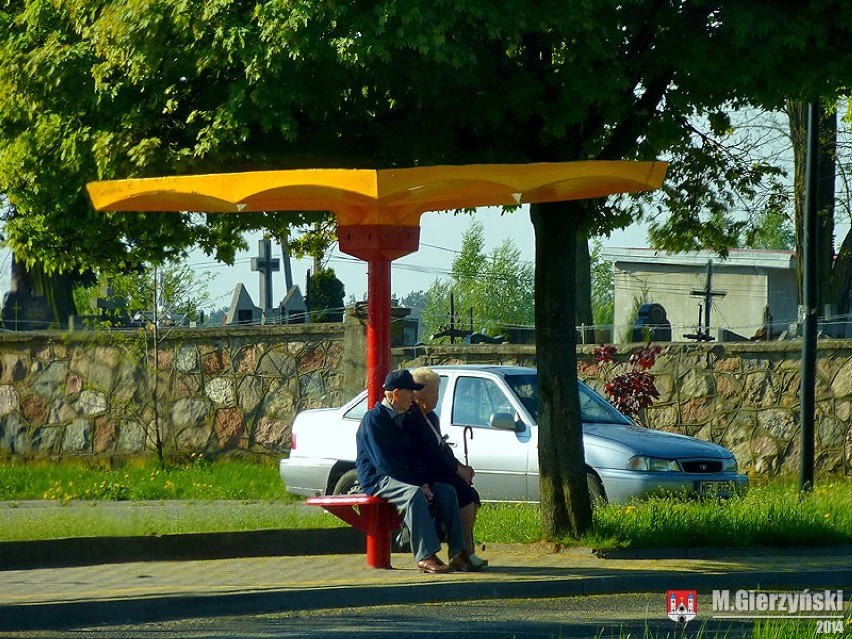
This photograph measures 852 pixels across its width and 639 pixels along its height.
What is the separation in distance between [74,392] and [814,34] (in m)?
13.5

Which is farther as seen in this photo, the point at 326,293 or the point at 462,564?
the point at 326,293

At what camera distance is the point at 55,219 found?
37.1 ft

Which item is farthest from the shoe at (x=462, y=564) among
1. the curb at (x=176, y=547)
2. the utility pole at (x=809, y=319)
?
the utility pole at (x=809, y=319)

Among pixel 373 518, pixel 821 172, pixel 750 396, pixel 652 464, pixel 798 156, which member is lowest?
pixel 373 518

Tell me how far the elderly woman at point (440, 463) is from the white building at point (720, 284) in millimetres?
40298

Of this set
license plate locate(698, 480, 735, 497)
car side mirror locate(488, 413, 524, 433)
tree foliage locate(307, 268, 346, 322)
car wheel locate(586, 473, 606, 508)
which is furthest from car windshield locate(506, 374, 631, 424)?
tree foliage locate(307, 268, 346, 322)

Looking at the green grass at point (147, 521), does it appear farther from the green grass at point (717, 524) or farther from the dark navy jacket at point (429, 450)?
the green grass at point (717, 524)

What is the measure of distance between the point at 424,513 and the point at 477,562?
0.58 metres

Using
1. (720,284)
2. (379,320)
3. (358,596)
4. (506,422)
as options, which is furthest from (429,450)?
(720,284)

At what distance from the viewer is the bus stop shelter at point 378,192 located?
9188 millimetres

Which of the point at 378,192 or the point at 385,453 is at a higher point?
the point at 378,192

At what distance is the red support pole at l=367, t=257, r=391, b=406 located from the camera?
34.0ft

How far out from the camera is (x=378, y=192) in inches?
358

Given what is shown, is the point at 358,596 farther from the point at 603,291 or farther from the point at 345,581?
the point at 603,291
